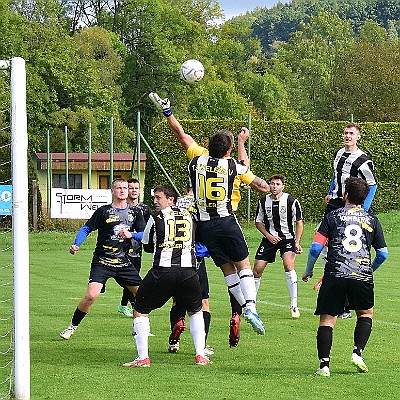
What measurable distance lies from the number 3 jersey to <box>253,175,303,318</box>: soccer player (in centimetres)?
494

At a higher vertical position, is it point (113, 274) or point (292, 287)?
point (113, 274)

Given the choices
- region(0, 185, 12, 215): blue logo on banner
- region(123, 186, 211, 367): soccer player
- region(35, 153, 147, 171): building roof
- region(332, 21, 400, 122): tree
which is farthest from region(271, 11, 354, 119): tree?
region(123, 186, 211, 367): soccer player

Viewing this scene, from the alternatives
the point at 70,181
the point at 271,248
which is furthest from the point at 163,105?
the point at 70,181

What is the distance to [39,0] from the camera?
67.0 m

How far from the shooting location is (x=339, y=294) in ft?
29.2

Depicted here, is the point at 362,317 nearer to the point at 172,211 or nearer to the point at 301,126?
the point at 172,211

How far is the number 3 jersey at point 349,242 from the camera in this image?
8906mm

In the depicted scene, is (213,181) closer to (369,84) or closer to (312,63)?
(369,84)

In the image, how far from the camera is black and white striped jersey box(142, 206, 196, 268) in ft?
30.9

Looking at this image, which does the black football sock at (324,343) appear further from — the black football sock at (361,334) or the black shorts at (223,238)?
the black shorts at (223,238)

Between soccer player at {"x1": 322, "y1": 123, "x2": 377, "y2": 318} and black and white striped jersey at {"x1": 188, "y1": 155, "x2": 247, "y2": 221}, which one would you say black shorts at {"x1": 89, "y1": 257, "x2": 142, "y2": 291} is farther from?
soccer player at {"x1": 322, "y1": 123, "x2": 377, "y2": 318}

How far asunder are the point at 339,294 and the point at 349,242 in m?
0.49

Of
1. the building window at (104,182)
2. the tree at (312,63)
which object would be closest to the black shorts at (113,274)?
the building window at (104,182)

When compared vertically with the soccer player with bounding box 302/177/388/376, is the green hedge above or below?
above
